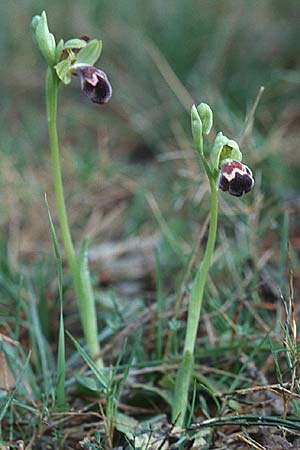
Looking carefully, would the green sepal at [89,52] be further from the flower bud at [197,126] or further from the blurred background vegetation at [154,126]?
the blurred background vegetation at [154,126]

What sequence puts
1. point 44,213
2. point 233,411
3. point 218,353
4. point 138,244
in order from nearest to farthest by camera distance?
point 233,411, point 218,353, point 138,244, point 44,213

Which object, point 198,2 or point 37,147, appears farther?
point 198,2

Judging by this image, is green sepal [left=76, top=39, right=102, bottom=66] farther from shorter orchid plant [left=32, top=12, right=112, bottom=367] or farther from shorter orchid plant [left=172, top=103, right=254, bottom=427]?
shorter orchid plant [left=172, top=103, right=254, bottom=427]

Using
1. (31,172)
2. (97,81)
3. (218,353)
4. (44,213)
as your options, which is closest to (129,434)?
(218,353)

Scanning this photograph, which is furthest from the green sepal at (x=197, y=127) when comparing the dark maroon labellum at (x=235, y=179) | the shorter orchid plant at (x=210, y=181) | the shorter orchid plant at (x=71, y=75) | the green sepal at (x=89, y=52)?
the green sepal at (x=89, y=52)

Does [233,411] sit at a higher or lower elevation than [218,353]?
higher

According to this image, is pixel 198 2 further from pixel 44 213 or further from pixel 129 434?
pixel 129 434
